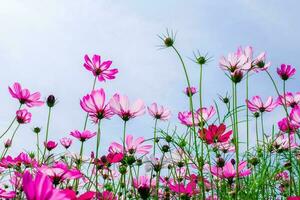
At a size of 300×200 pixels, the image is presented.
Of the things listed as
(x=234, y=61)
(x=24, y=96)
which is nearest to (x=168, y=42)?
(x=234, y=61)

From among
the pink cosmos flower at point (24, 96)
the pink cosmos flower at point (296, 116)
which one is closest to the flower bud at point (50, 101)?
the pink cosmos flower at point (24, 96)

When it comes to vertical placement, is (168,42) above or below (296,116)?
above

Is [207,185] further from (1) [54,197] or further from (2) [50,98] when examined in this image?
(1) [54,197]

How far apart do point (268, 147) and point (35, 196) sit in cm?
162

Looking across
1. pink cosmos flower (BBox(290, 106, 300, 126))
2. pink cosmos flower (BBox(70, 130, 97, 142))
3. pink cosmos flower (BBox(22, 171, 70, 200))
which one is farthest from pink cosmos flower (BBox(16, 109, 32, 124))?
pink cosmos flower (BBox(22, 171, 70, 200))

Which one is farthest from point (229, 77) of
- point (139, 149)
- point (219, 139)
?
point (139, 149)

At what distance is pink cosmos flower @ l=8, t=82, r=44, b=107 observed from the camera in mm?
2429

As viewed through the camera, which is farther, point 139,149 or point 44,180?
point 139,149

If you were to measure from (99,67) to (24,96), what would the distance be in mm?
589

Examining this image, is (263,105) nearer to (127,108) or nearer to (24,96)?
(127,108)

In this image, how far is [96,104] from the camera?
4.68ft

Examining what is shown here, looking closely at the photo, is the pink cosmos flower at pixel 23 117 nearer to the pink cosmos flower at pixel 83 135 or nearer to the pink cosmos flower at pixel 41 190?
the pink cosmos flower at pixel 83 135

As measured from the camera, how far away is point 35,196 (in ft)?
1.69

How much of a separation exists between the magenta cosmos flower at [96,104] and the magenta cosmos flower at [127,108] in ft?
0.13
